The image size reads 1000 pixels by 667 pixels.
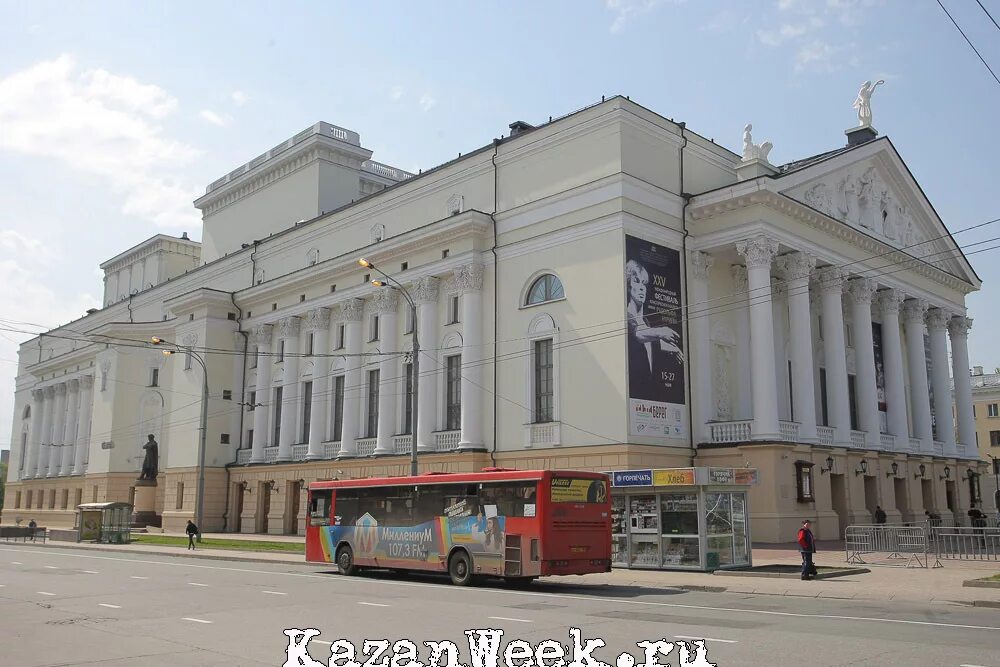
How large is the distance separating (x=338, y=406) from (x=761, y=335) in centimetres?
2404

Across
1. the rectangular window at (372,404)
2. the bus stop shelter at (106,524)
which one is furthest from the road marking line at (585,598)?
the rectangular window at (372,404)

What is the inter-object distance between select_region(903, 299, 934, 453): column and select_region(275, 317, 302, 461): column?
34183 millimetres

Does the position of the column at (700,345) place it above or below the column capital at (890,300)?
below

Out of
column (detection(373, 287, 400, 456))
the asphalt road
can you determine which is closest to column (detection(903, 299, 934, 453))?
column (detection(373, 287, 400, 456))

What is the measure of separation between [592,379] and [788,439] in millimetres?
8301

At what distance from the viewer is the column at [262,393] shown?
55750 mm

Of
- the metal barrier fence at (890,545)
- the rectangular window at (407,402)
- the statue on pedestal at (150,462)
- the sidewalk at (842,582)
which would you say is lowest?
the sidewalk at (842,582)

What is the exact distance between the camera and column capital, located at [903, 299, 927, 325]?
50.3 metres

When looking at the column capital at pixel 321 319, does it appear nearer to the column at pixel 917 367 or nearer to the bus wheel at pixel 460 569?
the bus wheel at pixel 460 569

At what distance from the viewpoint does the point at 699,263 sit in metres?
40.6

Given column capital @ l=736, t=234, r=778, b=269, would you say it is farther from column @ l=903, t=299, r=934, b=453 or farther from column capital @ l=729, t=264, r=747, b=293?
column @ l=903, t=299, r=934, b=453

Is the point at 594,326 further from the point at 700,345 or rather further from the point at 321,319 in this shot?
the point at 321,319

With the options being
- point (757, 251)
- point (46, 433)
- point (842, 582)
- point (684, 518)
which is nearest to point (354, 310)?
point (757, 251)

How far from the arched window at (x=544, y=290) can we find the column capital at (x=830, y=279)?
13.0 m
